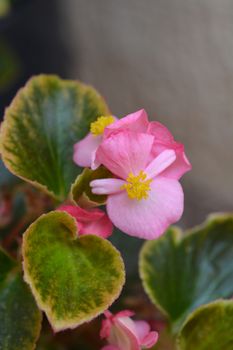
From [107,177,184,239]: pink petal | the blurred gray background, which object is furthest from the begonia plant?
the blurred gray background

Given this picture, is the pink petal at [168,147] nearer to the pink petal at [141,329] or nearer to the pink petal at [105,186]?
the pink petal at [105,186]

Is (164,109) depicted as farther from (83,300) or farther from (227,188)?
(83,300)

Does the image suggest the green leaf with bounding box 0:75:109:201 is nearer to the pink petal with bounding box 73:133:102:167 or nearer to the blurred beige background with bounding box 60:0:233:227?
the pink petal with bounding box 73:133:102:167

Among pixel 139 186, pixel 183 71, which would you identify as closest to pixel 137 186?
pixel 139 186

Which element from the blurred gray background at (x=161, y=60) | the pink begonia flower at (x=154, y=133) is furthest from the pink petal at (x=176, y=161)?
the blurred gray background at (x=161, y=60)

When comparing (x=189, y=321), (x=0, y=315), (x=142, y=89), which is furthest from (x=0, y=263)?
(x=142, y=89)

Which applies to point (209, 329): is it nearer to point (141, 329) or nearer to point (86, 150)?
point (141, 329)

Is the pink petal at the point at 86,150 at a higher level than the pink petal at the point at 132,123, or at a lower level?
lower
